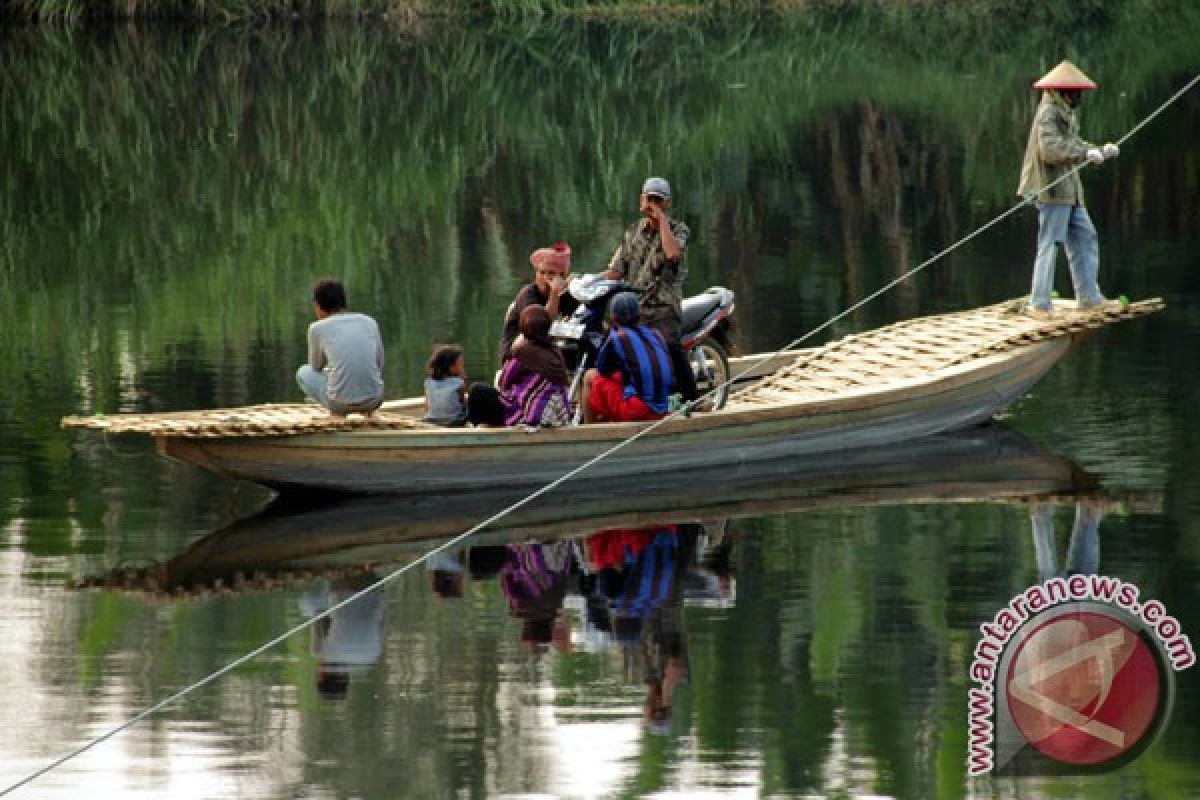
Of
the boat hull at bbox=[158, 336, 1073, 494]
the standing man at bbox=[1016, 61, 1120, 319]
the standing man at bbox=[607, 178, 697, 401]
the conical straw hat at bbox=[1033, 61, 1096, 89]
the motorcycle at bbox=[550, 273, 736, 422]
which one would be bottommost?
the boat hull at bbox=[158, 336, 1073, 494]

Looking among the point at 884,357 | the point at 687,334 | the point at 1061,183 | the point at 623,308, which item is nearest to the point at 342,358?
the point at 623,308

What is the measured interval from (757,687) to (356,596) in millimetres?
2528

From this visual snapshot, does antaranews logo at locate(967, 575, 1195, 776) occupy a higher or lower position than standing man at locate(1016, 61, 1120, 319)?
lower

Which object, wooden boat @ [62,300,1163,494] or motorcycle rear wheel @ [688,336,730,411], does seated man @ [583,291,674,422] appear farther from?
motorcycle rear wheel @ [688,336,730,411]

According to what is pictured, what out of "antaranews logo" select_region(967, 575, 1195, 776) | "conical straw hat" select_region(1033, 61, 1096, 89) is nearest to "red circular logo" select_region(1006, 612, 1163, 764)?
"antaranews logo" select_region(967, 575, 1195, 776)

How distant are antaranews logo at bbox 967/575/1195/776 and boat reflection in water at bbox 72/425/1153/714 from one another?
4.56ft

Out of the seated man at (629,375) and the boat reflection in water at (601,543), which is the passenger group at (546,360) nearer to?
the seated man at (629,375)

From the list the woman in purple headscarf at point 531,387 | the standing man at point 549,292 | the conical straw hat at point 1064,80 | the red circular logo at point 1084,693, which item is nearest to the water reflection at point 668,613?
the red circular logo at point 1084,693

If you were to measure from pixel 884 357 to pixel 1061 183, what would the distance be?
1553mm

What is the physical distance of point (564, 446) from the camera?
1605 cm

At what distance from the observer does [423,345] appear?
21031 millimetres

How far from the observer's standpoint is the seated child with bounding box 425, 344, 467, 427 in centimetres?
1612

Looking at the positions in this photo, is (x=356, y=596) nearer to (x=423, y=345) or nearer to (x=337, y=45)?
(x=423, y=345)

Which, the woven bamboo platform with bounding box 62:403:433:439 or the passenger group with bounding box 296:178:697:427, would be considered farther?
the passenger group with bounding box 296:178:697:427
